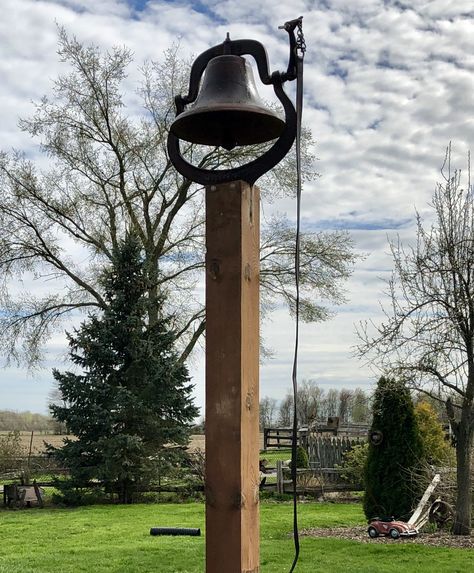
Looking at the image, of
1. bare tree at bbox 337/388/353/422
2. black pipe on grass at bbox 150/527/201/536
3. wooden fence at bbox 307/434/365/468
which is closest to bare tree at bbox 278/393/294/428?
bare tree at bbox 337/388/353/422

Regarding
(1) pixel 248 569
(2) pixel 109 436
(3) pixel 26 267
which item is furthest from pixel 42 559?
(3) pixel 26 267

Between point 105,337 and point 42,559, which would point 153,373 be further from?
point 42,559

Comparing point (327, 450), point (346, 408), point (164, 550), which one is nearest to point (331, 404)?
point (346, 408)

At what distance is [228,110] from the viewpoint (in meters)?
2.82

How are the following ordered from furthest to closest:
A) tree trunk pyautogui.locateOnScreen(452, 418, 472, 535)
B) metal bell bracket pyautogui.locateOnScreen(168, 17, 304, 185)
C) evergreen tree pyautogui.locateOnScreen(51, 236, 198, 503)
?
evergreen tree pyautogui.locateOnScreen(51, 236, 198, 503) < tree trunk pyautogui.locateOnScreen(452, 418, 472, 535) < metal bell bracket pyautogui.locateOnScreen(168, 17, 304, 185)

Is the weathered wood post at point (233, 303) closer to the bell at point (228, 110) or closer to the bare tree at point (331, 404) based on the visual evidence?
the bell at point (228, 110)

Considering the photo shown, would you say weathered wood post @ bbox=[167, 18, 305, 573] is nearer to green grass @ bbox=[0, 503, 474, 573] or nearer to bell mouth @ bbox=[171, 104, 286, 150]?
bell mouth @ bbox=[171, 104, 286, 150]

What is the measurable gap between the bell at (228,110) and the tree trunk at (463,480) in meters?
8.20

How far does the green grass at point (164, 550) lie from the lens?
760cm

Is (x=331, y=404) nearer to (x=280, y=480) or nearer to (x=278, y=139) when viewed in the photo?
(x=280, y=480)

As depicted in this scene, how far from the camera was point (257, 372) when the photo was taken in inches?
101

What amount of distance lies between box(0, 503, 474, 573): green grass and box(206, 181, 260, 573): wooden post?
526 cm

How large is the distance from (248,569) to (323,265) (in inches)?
771

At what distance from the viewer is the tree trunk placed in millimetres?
10117
